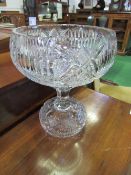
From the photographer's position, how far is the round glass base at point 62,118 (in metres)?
0.45

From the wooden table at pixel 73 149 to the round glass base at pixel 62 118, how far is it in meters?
0.02

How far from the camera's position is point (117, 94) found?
98 centimetres

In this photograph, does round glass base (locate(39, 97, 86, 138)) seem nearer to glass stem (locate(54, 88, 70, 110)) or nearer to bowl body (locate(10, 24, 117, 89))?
glass stem (locate(54, 88, 70, 110))

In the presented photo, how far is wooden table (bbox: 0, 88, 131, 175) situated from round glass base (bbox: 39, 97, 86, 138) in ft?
0.05

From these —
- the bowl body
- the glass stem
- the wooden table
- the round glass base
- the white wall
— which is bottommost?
the wooden table

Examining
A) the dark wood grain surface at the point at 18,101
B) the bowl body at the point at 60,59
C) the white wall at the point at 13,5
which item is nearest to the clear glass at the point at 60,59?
the bowl body at the point at 60,59

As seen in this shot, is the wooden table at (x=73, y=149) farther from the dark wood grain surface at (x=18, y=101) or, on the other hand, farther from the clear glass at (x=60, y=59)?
the clear glass at (x=60, y=59)

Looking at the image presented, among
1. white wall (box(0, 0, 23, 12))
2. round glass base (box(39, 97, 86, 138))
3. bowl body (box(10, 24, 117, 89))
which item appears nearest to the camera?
bowl body (box(10, 24, 117, 89))

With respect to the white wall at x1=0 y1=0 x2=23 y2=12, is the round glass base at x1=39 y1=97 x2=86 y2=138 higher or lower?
lower

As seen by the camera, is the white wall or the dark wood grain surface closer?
the dark wood grain surface

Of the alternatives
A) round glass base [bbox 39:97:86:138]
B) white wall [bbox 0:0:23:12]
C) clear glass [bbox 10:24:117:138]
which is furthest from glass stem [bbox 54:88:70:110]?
white wall [bbox 0:0:23:12]

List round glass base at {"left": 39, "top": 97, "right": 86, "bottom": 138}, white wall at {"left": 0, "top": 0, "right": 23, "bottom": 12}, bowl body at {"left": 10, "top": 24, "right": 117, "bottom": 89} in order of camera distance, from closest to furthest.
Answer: bowl body at {"left": 10, "top": 24, "right": 117, "bottom": 89} < round glass base at {"left": 39, "top": 97, "right": 86, "bottom": 138} < white wall at {"left": 0, "top": 0, "right": 23, "bottom": 12}

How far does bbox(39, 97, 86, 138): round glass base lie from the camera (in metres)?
0.45

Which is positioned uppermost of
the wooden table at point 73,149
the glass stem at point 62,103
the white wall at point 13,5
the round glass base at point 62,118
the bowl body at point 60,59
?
the white wall at point 13,5
